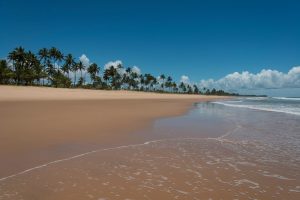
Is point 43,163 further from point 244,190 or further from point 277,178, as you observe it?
point 277,178

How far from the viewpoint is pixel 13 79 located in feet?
276

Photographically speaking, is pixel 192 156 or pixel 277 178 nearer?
pixel 277 178

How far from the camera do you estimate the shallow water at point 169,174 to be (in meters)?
4.51

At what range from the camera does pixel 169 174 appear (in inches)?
218

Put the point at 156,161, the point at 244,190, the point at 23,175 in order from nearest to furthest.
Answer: the point at 244,190 → the point at 23,175 → the point at 156,161

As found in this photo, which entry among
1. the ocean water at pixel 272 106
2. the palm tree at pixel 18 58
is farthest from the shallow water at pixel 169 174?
the palm tree at pixel 18 58

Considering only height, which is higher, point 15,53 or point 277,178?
point 15,53

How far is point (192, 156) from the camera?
7117 millimetres

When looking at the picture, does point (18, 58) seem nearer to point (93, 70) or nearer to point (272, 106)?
point (93, 70)

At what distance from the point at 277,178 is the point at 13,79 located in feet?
301

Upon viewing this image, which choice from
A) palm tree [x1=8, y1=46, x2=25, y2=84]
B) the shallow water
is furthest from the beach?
palm tree [x1=8, y1=46, x2=25, y2=84]

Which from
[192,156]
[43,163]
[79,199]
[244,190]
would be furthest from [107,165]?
[244,190]

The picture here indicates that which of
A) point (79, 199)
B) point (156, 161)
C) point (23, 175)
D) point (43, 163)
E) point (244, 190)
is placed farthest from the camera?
point (156, 161)

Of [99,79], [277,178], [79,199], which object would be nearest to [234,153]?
[277,178]
